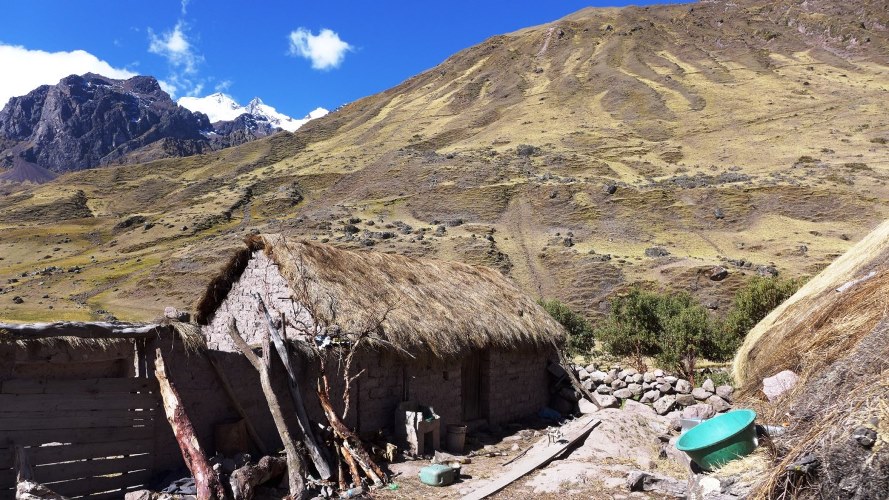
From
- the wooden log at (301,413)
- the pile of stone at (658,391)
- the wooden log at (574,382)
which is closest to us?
the wooden log at (301,413)

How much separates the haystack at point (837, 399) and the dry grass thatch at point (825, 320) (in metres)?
0.02

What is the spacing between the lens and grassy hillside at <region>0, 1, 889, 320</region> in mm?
40688

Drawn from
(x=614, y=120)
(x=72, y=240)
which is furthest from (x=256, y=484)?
(x=614, y=120)

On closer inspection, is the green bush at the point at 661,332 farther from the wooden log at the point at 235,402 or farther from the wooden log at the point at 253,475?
the wooden log at the point at 253,475

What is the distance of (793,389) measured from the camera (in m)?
8.13

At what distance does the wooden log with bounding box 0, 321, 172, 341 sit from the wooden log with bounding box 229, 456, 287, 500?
2016 mm

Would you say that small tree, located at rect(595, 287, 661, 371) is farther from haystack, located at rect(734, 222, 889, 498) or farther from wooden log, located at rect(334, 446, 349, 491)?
wooden log, located at rect(334, 446, 349, 491)

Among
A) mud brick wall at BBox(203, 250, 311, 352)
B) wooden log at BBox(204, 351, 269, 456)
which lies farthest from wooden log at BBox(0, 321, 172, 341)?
mud brick wall at BBox(203, 250, 311, 352)

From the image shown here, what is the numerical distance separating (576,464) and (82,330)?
7.44 metres

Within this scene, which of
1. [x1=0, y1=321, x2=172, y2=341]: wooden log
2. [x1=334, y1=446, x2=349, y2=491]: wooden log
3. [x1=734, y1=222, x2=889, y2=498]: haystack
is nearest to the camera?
[x1=734, y1=222, x2=889, y2=498]: haystack

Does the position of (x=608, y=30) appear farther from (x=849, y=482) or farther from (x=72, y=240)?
(x=849, y=482)

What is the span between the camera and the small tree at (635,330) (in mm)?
21447

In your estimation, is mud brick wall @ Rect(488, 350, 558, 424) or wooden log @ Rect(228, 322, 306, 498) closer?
wooden log @ Rect(228, 322, 306, 498)

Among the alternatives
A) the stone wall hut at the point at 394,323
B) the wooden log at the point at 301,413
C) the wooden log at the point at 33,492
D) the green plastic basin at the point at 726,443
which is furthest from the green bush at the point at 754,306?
the wooden log at the point at 33,492
